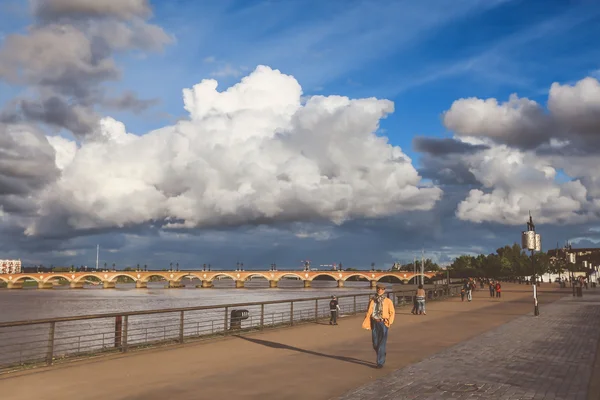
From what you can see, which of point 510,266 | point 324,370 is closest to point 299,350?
point 324,370

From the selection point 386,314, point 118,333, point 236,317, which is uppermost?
point 386,314

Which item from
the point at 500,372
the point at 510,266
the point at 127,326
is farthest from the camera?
the point at 510,266

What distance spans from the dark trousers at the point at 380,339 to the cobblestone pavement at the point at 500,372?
1.75 ft

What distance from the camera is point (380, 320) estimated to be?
12320 millimetres

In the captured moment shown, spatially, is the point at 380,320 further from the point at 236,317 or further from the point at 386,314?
the point at 236,317

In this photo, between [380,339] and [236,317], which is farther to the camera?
[236,317]

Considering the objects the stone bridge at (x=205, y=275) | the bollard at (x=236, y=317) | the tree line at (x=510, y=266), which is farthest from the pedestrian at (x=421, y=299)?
the stone bridge at (x=205, y=275)

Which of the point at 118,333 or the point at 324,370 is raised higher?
the point at 118,333

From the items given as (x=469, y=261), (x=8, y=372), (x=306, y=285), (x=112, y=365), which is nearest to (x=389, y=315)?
(x=112, y=365)

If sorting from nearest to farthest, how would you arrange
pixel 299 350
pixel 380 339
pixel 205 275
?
pixel 380 339
pixel 299 350
pixel 205 275

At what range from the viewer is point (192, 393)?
9.52 m

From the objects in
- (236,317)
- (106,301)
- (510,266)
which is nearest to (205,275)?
(106,301)

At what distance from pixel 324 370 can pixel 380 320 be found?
168cm

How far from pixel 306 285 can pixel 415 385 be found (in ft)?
534
